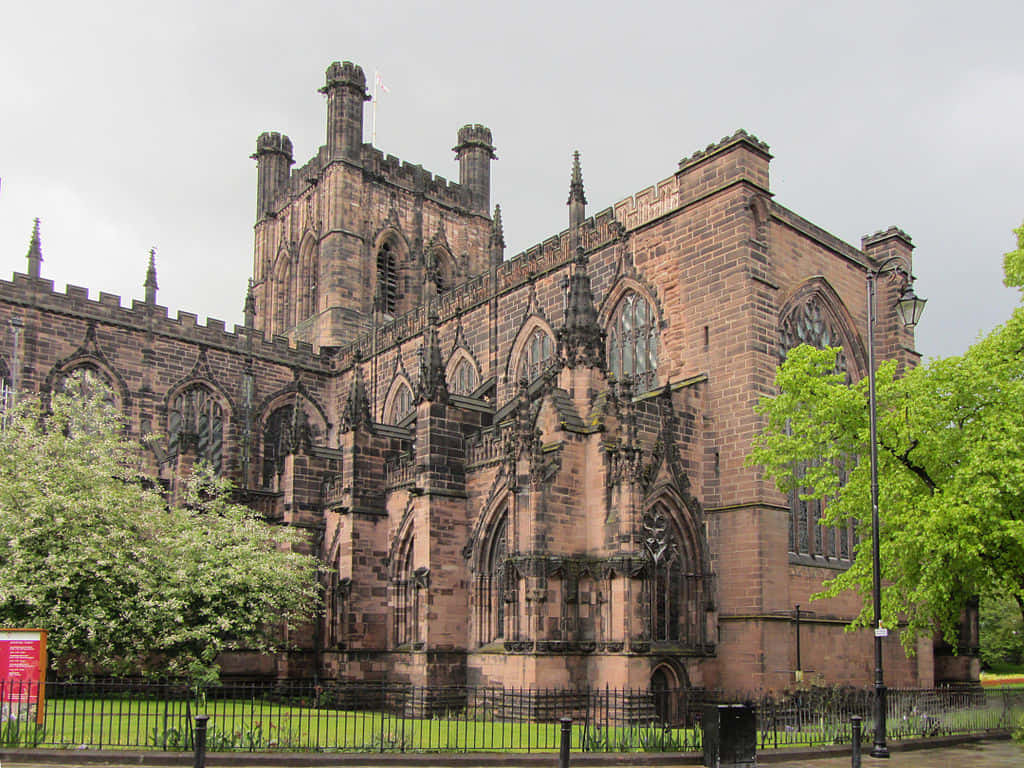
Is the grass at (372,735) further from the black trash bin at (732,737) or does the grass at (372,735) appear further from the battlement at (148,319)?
the battlement at (148,319)

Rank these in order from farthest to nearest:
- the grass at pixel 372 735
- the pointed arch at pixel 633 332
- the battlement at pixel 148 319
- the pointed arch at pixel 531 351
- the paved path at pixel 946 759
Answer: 1. the battlement at pixel 148 319
2. the pointed arch at pixel 531 351
3. the pointed arch at pixel 633 332
4. the paved path at pixel 946 759
5. the grass at pixel 372 735

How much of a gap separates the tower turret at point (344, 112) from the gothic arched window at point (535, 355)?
20.6m

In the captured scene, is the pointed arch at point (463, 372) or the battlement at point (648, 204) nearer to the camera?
the battlement at point (648, 204)

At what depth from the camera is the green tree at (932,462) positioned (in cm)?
1752

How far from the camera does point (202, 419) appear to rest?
40250 mm

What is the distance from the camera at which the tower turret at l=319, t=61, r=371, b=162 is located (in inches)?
1946

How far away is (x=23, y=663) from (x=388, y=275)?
36.0 m

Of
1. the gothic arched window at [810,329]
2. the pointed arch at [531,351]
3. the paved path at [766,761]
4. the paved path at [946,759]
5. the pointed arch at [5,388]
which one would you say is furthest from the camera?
the pointed arch at [5,388]

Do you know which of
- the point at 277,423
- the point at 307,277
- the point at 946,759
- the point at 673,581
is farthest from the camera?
the point at 307,277

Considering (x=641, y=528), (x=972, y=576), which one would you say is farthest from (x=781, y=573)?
(x=972, y=576)

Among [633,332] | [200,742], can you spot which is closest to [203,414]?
[633,332]

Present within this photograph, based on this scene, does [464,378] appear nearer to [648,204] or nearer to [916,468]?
[648,204]

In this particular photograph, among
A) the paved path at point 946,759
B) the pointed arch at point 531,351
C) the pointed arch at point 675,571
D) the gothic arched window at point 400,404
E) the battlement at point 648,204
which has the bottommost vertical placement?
the paved path at point 946,759

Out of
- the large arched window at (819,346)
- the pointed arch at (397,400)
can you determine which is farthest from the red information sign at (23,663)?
the pointed arch at (397,400)
